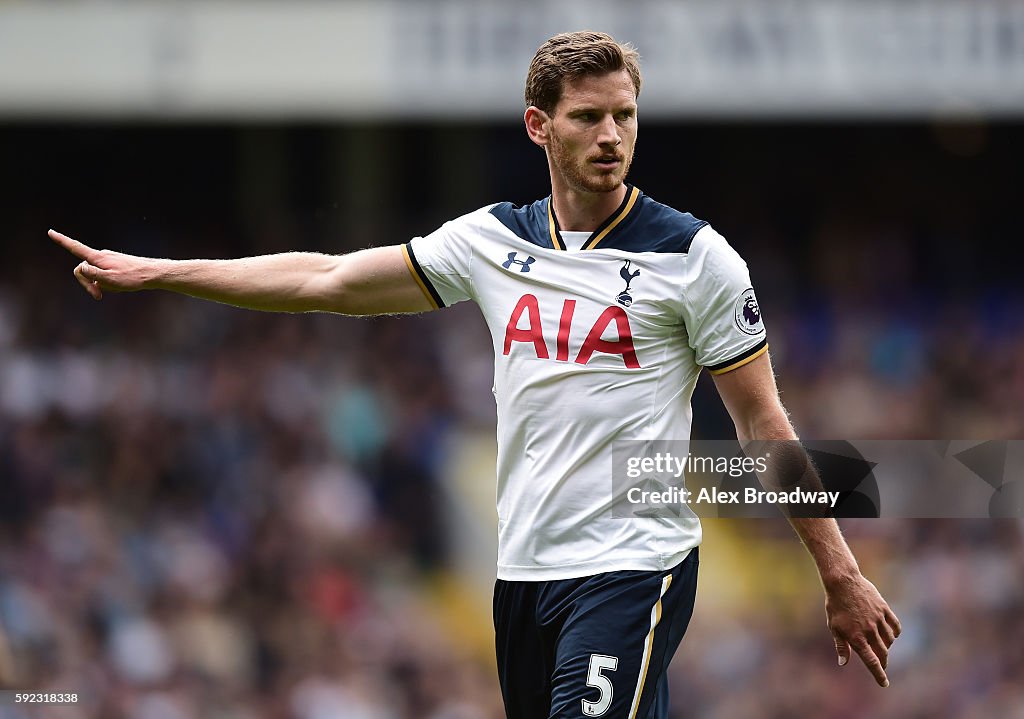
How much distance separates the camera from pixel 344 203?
14.3 m

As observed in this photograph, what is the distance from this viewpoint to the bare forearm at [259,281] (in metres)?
4.52

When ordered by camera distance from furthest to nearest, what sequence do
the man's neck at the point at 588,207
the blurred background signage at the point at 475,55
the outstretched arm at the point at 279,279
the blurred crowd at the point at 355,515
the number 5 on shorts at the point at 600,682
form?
the blurred background signage at the point at 475,55
the blurred crowd at the point at 355,515
the outstretched arm at the point at 279,279
the man's neck at the point at 588,207
the number 5 on shorts at the point at 600,682

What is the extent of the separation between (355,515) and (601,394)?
25.6ft

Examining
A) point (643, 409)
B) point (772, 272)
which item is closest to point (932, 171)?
point (772, 272)

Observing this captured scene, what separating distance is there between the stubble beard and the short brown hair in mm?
137

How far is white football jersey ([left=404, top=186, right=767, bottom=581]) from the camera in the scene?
→ 421 cm

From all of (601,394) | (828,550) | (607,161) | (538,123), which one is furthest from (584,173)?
(828,550)

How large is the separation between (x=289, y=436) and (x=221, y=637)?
74.6 inches

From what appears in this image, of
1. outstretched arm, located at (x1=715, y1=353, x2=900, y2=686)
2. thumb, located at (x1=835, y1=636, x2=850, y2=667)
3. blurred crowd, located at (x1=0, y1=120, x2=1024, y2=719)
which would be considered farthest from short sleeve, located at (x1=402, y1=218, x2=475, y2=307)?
blurred crowd, located at (x1=0, y1=120, x2=1024, y2=719)

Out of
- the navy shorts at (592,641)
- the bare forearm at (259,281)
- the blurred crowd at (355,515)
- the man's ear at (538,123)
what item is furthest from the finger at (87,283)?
the blurred crowd at (355,515)

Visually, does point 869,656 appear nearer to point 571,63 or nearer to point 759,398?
point 759,398

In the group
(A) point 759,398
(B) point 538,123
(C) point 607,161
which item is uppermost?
(B) point 538,123

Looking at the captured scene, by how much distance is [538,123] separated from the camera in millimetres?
4430

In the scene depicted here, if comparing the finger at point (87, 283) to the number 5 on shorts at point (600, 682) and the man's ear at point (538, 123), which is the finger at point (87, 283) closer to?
the man's ear at point (538, 123)
